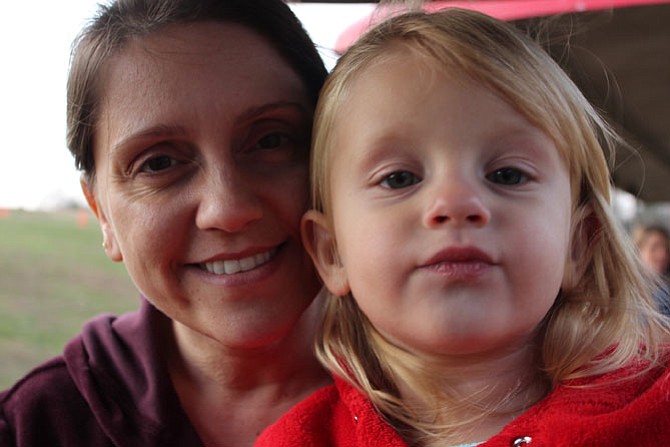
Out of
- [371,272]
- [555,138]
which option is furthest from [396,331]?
[555,138]

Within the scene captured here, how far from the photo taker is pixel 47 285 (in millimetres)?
3541

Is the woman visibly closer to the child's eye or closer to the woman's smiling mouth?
the woman's smiling mouth

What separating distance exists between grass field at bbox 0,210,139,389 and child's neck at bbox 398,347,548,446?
1.86m

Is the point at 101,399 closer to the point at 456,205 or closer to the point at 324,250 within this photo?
the point at 324,250

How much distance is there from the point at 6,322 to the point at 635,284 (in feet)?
8.40

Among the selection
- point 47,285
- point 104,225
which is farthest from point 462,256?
point 47,285

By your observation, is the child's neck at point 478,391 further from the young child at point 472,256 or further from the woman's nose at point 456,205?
the woman's nose at point 456,205

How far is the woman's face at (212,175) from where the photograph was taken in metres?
1.39

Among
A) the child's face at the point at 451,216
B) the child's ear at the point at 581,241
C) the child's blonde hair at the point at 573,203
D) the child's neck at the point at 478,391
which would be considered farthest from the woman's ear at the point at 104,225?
the child's ear at the point at 581,241

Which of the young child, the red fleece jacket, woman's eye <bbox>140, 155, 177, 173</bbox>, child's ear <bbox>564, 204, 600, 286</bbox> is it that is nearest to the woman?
woman's eye <bbox>140, 155, 177, 173</bbox>

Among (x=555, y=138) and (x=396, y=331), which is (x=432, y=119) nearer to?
(x=555, y=138)

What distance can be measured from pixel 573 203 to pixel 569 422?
37 cm

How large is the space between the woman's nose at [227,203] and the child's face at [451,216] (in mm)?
216

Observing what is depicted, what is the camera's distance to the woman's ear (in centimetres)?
163
